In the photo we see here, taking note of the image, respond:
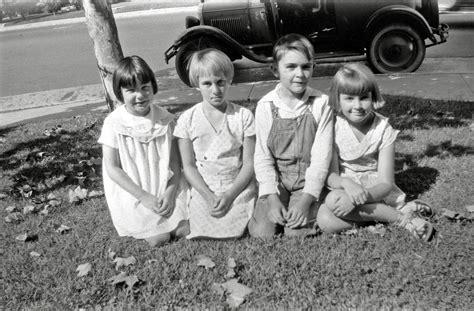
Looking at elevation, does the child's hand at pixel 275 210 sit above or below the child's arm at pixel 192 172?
below

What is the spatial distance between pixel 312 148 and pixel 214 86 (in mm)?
768

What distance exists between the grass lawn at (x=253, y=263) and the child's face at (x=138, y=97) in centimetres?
91

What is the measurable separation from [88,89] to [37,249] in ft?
18.4

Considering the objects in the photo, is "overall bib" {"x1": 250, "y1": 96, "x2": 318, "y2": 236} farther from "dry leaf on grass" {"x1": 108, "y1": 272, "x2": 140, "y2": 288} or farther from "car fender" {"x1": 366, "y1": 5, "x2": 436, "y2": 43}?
"car fender" {"x1": 366, "y1": 5, "x2": 436, "y2": 43}

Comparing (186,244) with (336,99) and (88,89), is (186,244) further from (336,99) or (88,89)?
(88,89)

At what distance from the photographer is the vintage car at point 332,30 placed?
7.32 meters

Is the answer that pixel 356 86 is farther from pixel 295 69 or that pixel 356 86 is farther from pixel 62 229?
pixel 62 229

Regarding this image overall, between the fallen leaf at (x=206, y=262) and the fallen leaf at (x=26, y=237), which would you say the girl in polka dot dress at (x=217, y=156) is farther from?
the fallen leaf at (x=26, y=237)

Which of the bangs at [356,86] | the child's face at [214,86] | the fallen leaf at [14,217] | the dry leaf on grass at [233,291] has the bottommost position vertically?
the dry leaf on grass at [233,291]

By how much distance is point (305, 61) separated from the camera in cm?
312

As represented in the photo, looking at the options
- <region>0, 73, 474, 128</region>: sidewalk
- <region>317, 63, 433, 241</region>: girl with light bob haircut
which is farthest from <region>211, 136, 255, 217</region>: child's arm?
<region>0, 73, 474, 128</region>: sidewalk

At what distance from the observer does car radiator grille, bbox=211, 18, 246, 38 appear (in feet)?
26.5

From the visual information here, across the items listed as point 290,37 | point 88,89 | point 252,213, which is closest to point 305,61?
point 290,37

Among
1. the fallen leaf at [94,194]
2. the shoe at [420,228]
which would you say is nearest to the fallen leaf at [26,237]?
the fallen leaf at [94,194]
